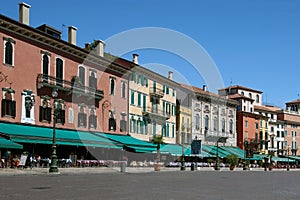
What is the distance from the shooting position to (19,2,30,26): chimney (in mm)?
37500

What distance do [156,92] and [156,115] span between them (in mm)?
3021

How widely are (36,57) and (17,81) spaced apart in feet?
9.90

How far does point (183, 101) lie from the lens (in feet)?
229

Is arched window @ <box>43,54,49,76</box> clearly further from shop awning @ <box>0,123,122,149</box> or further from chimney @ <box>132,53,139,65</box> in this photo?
chimney @ <box>132,53,139,65</box>

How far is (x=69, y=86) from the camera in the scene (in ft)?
137

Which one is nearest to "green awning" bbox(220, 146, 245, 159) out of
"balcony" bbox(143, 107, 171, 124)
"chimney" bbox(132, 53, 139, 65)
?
"balcony" bbox(143, 107, 171, 124)

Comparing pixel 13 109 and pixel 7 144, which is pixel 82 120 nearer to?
pixel 13 109

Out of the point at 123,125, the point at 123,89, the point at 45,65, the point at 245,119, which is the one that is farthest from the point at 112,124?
the point at 245,119

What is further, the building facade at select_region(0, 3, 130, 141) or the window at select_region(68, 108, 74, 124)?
the window at select_region(68, 108, 74, 124)

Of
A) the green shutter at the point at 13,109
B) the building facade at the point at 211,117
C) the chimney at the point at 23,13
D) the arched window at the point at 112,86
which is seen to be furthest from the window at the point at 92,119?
the building facade at the point at 211,117

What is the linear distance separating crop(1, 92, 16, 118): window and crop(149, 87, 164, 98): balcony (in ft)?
82.6

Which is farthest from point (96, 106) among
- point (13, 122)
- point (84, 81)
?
point (13, 122)

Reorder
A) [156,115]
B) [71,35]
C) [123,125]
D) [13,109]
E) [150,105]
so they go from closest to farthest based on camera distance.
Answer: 1. [13,109]
2. [71,35]
3. [123,125]
4. [150,105]
5. [156,115]

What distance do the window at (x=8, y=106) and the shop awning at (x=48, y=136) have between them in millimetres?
908
